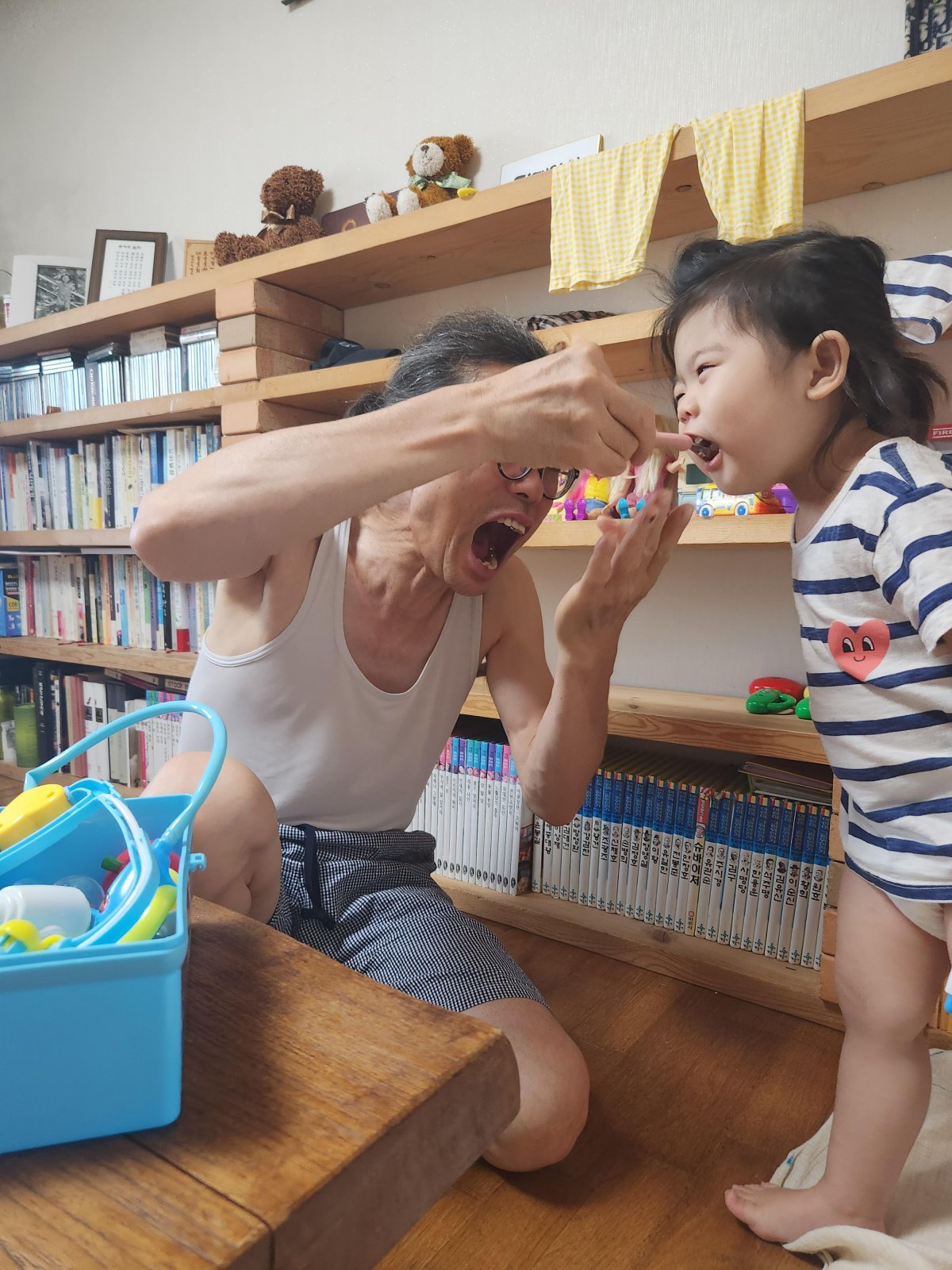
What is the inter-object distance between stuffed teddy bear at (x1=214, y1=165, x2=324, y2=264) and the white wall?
0.37 ft

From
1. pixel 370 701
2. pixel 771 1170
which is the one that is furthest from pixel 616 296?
pixel 771 1170

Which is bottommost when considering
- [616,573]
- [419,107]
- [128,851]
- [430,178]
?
[128,851]

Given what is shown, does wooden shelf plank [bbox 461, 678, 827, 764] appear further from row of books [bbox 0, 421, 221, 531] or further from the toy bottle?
row of books [bbox 0, 421, 221, 531]

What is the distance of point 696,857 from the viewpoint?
156 centimetres

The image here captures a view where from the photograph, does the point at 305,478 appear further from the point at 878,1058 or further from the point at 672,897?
the point at 672,897

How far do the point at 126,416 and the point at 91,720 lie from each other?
989 mm

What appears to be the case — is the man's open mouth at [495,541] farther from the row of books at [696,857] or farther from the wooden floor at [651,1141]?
the wooden floor at [651,1141]

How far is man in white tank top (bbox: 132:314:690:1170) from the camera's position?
83 centimetres

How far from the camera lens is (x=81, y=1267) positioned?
29 centimetres

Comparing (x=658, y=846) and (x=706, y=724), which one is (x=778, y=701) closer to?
(x=706, y=724)

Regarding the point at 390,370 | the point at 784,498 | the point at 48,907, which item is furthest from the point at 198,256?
the point at 48,907

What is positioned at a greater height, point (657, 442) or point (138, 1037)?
point (657, 442)

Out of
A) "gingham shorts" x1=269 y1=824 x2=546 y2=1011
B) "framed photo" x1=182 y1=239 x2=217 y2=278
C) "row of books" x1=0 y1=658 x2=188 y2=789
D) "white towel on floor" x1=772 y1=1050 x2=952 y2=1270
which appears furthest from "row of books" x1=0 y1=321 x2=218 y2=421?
"white towel on floor" x1=772 y1=1050 x2=952 y2=1270

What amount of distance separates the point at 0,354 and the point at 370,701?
252cm
